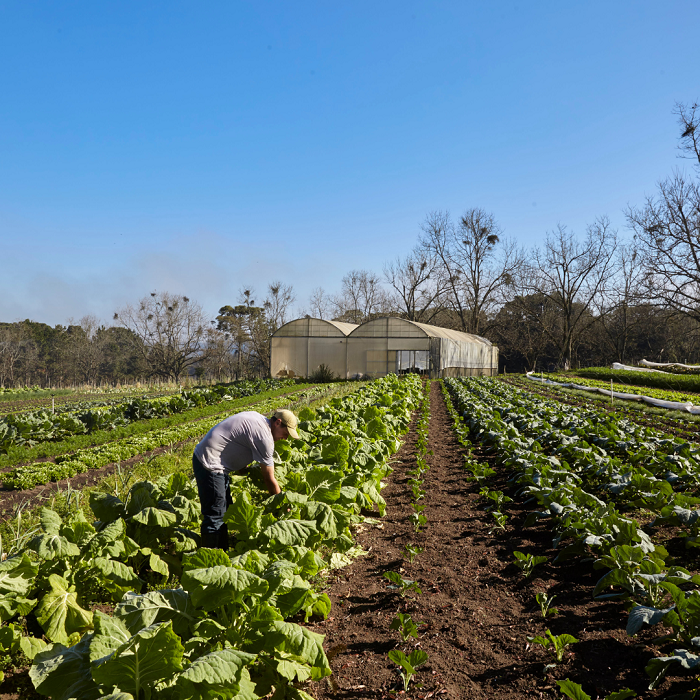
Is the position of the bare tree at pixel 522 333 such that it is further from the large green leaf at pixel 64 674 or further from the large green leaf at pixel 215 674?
the large green leaf at pixel 64 674

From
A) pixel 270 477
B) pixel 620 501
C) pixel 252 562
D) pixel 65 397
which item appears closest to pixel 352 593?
pixel 270 477

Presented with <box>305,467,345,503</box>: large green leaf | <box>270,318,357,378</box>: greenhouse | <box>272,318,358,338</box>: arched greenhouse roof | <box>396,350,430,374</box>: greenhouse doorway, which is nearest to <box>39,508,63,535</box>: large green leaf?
<box>305,467,345,503</box>: large green leaf

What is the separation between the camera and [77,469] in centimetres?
798

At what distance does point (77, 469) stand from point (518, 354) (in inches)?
1960

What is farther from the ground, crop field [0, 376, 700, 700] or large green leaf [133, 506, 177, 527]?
large green leaf [133, 506, 177, 527]

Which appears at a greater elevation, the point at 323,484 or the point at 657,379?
the point at 657,379

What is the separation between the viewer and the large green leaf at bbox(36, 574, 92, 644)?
2.71 meters

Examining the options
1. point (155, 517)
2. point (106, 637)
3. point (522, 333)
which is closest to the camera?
point (106, 637)

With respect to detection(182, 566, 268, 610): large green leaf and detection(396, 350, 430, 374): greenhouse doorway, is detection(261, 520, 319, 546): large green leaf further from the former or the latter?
detection(396, 350, 430, 374): greenhouse doorway

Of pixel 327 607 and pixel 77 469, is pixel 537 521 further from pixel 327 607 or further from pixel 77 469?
pixel 77 469

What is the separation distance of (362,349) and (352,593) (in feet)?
78.1

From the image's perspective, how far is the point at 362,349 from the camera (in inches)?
1091

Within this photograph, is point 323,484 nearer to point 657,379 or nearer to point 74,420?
point 74,420

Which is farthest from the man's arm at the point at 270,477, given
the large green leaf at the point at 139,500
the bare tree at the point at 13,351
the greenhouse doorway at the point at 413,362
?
the bare tree at the point at 13,351
